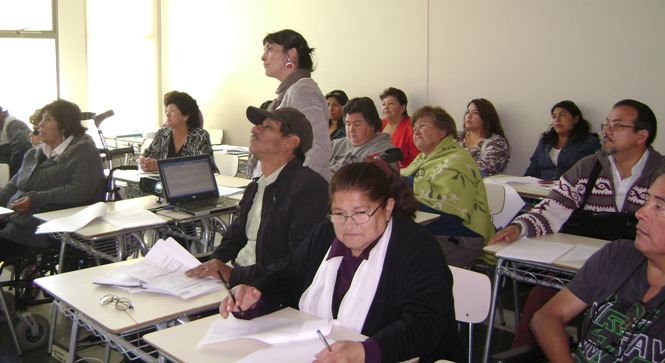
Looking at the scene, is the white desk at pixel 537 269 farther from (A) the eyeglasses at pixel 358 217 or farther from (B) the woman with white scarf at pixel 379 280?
(A) the eyeglasses at pixel 358 217

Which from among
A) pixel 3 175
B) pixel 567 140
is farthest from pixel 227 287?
pixel 567 140

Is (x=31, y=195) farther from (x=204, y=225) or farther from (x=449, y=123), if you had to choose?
(x=449, y=123)

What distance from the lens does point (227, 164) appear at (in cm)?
540

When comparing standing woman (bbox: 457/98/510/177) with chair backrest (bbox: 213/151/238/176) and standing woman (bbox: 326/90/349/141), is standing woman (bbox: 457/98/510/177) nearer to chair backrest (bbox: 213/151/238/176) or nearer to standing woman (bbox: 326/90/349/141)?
standing woman (bbox: 326/90/349/141)

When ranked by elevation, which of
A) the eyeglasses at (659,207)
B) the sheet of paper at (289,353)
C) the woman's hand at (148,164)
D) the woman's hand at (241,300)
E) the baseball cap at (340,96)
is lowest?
the sheet of paper at (289,353)

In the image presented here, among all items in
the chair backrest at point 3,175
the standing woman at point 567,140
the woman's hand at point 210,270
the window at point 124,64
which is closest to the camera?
the woman's hand at point 210,270

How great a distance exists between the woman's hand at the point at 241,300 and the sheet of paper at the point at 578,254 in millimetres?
1321

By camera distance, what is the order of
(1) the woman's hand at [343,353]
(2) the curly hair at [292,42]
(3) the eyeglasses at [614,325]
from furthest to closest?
(2) the curly hair at [292,42] → (3) the eyeglasses at [614,325] → (1) the woman's hand at [343,353]

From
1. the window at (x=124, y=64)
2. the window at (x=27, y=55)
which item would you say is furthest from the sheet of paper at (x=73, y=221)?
the window at (x=124, y=64)

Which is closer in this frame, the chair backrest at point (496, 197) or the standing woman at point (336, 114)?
the chair backrest at point (496, 197)

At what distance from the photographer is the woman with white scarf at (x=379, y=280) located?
1.68m

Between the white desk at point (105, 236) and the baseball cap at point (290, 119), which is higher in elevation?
the baseball cap at point (290, 119)

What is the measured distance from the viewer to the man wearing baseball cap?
7.85 ft

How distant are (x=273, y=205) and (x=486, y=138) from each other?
11.1ft
